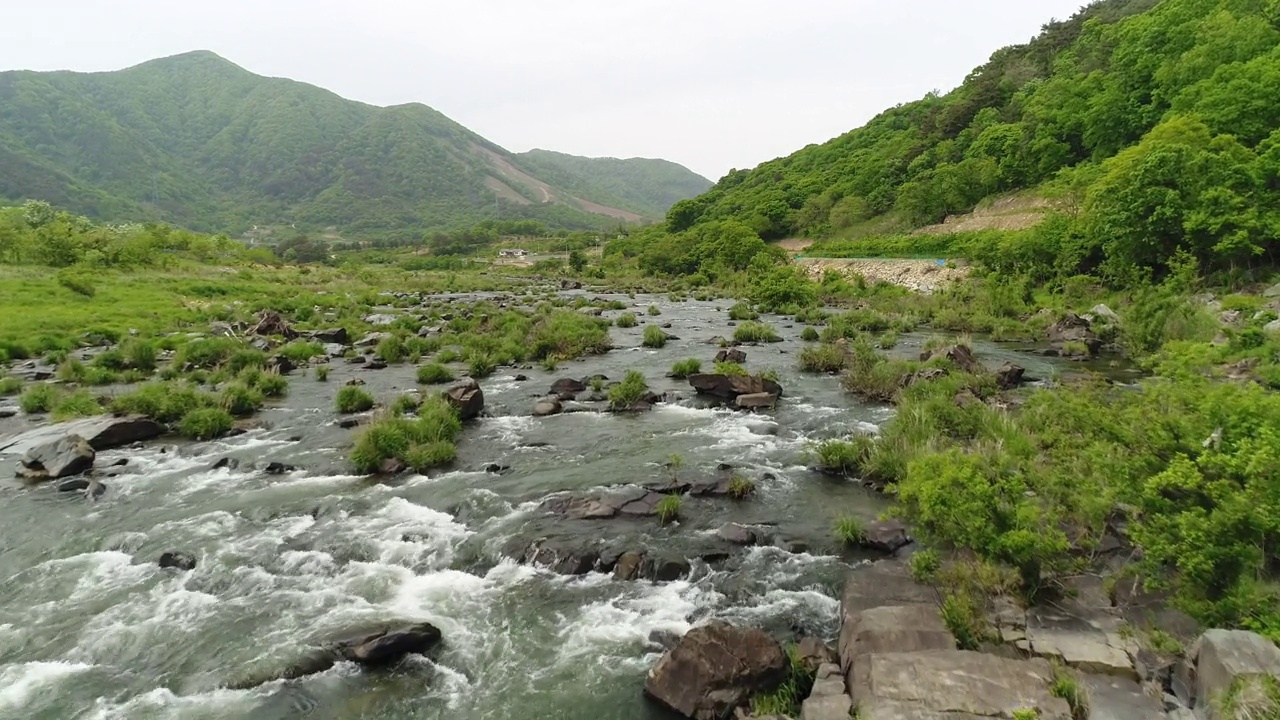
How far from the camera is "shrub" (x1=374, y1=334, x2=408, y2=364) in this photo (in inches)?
1224

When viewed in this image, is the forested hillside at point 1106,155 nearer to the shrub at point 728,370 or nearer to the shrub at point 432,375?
the shrub at point 728,370

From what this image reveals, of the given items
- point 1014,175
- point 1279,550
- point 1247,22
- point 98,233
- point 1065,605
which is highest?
point 1247,22

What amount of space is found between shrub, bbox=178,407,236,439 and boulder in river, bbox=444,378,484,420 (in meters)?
7.08

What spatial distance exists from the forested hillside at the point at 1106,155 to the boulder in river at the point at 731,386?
23.7m

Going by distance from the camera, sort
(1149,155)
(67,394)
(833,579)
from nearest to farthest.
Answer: (833,579) → (67,394) → (1149,155)

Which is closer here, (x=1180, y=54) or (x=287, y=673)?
(x=287, y=673)

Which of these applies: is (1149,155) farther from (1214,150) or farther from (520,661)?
(520,661)

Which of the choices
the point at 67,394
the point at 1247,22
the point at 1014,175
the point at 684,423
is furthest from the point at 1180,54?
the point at 67,394

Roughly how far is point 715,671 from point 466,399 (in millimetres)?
15043

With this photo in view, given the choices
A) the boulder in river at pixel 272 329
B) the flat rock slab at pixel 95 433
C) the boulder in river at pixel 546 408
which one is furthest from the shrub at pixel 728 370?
the boulder in river at pixel 272 329

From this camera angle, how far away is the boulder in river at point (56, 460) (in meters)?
16.1

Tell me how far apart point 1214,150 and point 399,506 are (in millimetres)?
43543

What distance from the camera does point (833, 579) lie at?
430 inches

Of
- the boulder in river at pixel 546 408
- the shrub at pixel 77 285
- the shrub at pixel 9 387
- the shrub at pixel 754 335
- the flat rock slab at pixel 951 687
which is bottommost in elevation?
the boulder in river at pixel 546 408
